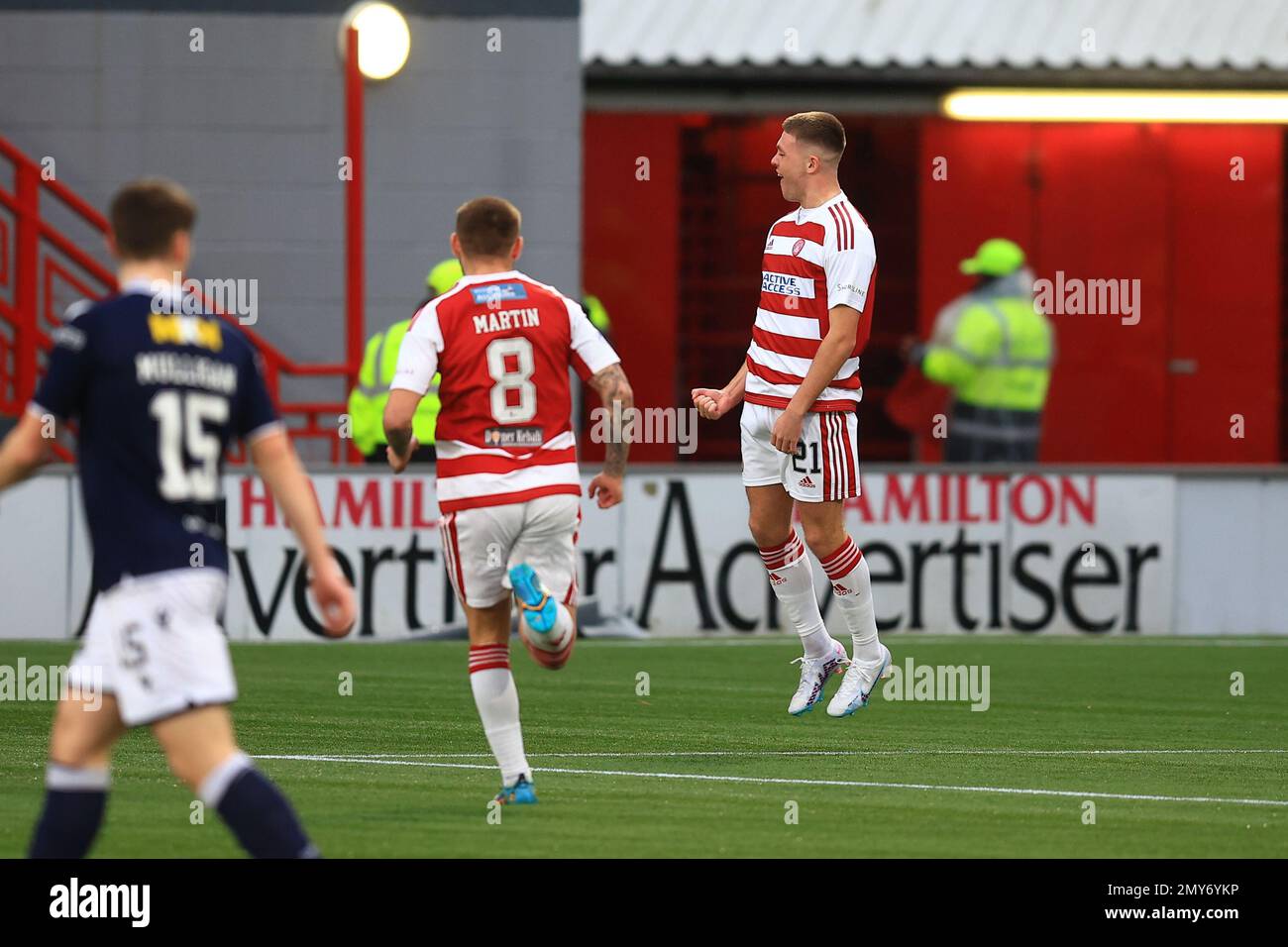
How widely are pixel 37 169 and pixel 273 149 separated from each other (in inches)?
90.4

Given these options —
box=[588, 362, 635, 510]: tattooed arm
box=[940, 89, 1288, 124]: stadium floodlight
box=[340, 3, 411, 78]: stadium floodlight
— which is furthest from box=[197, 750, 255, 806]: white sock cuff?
box=[940, 89, 1288, 124]: stadium floodlight

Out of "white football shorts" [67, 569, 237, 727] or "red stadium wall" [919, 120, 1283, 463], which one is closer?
"white football shorts" [67, 569, 237, 727]

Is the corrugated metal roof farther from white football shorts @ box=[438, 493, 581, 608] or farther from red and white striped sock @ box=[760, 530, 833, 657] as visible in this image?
white football shorts @ box=[438, 493, 581, 608]

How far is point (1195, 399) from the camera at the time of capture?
20266mm

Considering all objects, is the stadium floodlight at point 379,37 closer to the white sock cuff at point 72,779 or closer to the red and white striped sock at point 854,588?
the red and white striped sock at point 854,588

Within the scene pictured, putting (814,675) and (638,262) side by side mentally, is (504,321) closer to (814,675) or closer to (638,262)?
(814,675)

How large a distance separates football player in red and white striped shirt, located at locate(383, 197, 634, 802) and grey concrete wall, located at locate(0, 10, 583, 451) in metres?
10.3

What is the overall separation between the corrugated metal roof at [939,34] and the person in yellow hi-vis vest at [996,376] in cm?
188

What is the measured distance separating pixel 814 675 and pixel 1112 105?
1067 centimetres

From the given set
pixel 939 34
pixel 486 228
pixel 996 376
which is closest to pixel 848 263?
pixel 486 228

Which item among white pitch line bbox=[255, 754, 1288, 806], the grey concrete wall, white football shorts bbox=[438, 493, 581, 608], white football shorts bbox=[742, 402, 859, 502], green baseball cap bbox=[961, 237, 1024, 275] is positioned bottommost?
white pitch line bbox=[255, 754, 1288, 806]

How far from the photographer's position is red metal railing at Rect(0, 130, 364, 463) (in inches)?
620

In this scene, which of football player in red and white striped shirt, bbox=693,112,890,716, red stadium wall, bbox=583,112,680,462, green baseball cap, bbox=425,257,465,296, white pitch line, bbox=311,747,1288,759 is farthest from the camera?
red stadium wall, bbox=583,112,680,462
